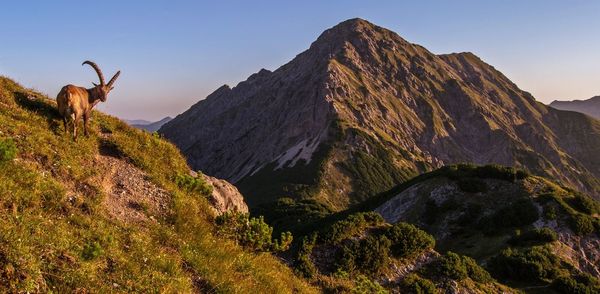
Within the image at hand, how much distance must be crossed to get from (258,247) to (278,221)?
291ft

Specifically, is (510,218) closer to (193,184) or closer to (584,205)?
(584,205)

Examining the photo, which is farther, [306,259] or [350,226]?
[350,226]

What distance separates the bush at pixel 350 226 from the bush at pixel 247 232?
1071cm

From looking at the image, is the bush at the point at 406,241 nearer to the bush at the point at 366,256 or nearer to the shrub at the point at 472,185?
the bush at the point at 366,256

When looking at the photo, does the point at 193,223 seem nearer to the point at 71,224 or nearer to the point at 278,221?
the point at 71,224

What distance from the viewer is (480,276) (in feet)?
96.5

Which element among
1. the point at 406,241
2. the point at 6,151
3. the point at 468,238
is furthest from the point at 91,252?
the point at 468,238

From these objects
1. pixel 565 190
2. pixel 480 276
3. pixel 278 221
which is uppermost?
pixel 565 190

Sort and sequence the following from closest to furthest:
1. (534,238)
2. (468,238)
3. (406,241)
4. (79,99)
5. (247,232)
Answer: (247,232), (79,99), (406,241), (534,238), (468,238)

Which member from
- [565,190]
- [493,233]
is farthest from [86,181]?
[565,190]

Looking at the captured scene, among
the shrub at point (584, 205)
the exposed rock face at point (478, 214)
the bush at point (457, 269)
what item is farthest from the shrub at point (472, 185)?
the bush at point (457, 269)

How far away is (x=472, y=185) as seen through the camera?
2596 inches

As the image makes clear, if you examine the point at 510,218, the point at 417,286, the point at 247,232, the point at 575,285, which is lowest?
the point at 417,286

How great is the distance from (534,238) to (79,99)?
1994 inches
